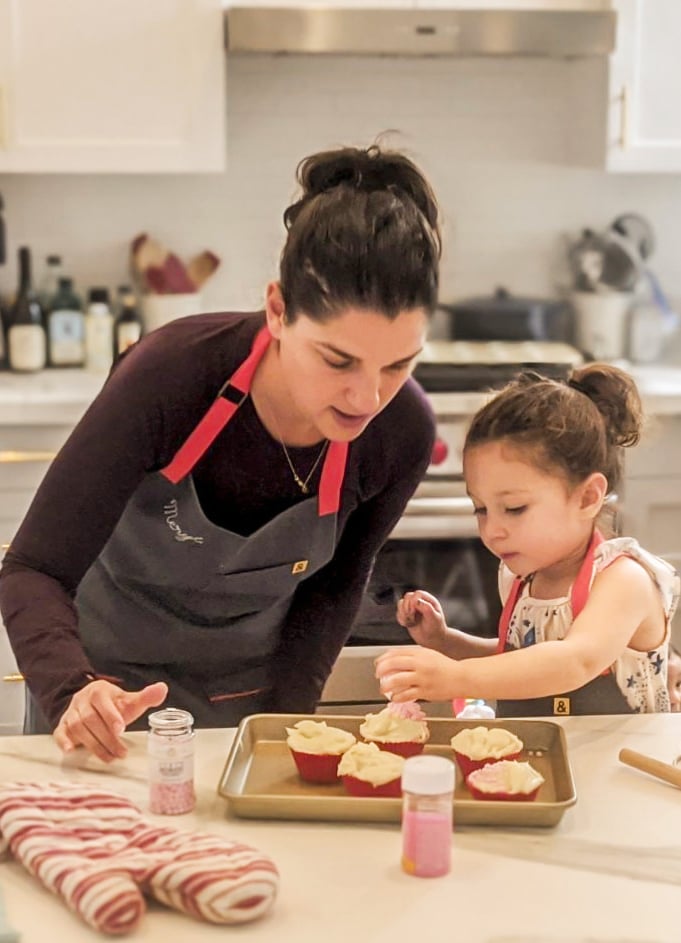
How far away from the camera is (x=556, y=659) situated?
1.52 m

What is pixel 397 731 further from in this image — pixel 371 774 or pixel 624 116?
pixel 624 116

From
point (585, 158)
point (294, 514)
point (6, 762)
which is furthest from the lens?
point (585, 158)

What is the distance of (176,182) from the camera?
11.6 feet

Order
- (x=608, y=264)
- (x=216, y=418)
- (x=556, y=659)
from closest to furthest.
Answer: (x=556, y=659) → (x=216, y=418) → (x=608, y=264)

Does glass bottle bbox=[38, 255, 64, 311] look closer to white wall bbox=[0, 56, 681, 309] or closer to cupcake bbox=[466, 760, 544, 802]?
white wall bbox=[0, 56, 681, 309]

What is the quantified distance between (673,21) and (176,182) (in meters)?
1.30

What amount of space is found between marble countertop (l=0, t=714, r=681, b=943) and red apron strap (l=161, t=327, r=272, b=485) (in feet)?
1.27

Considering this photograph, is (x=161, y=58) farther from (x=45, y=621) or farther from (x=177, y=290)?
(x=45, y=621)

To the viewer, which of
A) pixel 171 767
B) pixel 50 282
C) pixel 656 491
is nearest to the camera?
pixel 171 767

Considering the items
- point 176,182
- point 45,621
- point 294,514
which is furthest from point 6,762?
point 176,182

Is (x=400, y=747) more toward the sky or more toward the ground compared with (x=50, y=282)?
more toward the ground

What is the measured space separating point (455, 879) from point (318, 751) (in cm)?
22

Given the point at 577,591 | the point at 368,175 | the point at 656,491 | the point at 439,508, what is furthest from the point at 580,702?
the point at 656,491

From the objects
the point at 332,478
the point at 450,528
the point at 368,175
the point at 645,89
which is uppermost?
the point at 645,89
